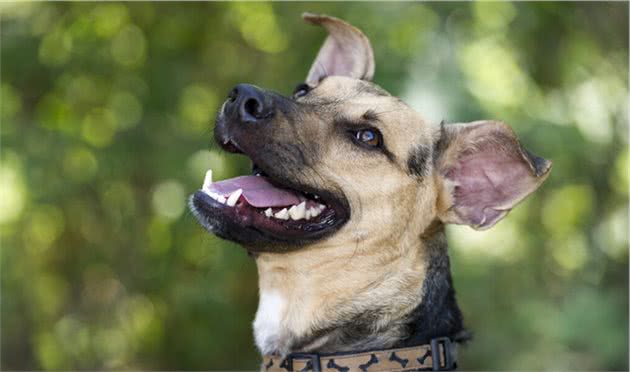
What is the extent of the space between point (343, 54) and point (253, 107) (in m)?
1.43

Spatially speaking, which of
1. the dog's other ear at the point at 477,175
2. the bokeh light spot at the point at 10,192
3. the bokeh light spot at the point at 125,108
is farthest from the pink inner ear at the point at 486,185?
the bokeh light spot at the point at 10,192

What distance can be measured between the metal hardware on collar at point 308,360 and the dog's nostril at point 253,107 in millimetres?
1129

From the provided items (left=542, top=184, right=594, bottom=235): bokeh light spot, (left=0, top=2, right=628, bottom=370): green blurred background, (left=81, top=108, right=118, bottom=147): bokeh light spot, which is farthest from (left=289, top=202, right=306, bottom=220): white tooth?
(left=542, top=184, right=594, bottom=235): bokeh light spot

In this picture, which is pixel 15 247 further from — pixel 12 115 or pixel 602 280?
pixel 602 280

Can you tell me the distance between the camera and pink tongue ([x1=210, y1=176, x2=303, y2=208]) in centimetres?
416

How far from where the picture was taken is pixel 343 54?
525 centimetres

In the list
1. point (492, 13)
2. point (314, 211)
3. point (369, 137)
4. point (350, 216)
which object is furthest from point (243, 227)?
point (492, 13)

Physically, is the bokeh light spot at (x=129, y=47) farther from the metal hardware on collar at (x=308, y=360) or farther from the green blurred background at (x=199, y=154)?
the metal hardware on collar at (x=308, y=360)

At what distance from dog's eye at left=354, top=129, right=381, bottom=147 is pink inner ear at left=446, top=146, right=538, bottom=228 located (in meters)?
0.49

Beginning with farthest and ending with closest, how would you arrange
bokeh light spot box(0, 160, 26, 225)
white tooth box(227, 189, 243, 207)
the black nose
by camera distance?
bokeh light spot box(0, 160, 26, 225) → white tooth box(227, 189, 243, 207) → the black nose

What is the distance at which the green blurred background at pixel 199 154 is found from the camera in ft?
26.5

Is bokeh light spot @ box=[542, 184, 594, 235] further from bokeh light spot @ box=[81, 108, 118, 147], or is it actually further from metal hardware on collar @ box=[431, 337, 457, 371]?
metal hardware on collar @ box=[431, 337, 457, 371]

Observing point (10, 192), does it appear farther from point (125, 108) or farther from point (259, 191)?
point (259, 191)

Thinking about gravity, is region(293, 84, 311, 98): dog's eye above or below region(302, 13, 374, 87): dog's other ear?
below
